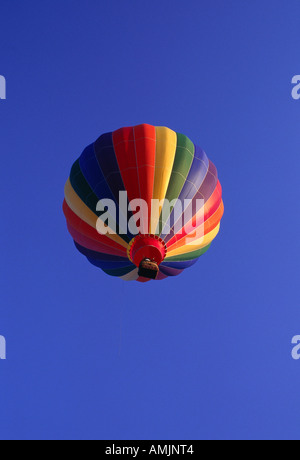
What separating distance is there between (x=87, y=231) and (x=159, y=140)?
294cm

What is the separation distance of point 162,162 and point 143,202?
1.21m

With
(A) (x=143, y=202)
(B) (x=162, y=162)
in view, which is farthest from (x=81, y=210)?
(B) (x=162, y=162)

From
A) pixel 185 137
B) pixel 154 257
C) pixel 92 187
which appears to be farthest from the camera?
pixel 185 137

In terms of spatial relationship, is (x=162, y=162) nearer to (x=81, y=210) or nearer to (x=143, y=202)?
(x=143, y=202)

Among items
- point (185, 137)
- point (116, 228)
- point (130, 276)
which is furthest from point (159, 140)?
point (130, 276)

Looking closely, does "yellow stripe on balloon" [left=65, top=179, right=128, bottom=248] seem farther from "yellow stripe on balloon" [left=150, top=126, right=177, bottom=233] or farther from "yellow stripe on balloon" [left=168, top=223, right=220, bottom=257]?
"yellow stripe on balloon" [left=168, top=223, right=220, bottom=257]

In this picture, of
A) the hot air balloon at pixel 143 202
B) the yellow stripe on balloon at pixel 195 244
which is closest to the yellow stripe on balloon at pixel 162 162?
the hot air balloon at pixel 143 202

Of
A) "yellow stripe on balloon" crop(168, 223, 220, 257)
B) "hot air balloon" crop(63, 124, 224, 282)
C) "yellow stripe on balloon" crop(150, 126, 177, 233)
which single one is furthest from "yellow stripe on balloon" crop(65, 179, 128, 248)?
"yellow stripe on balloon" crop(168, 223, 220, 257)

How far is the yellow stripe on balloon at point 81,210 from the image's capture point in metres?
10.9

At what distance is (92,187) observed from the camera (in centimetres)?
1126

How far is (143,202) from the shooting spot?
10.5 metres

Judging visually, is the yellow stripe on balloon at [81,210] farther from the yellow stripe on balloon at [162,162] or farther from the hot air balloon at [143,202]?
the yellow stripe on balloon at [162,162]

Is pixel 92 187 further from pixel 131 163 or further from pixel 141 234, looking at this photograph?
pixel 141 234

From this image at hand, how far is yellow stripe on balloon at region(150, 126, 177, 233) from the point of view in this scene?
419 inches
